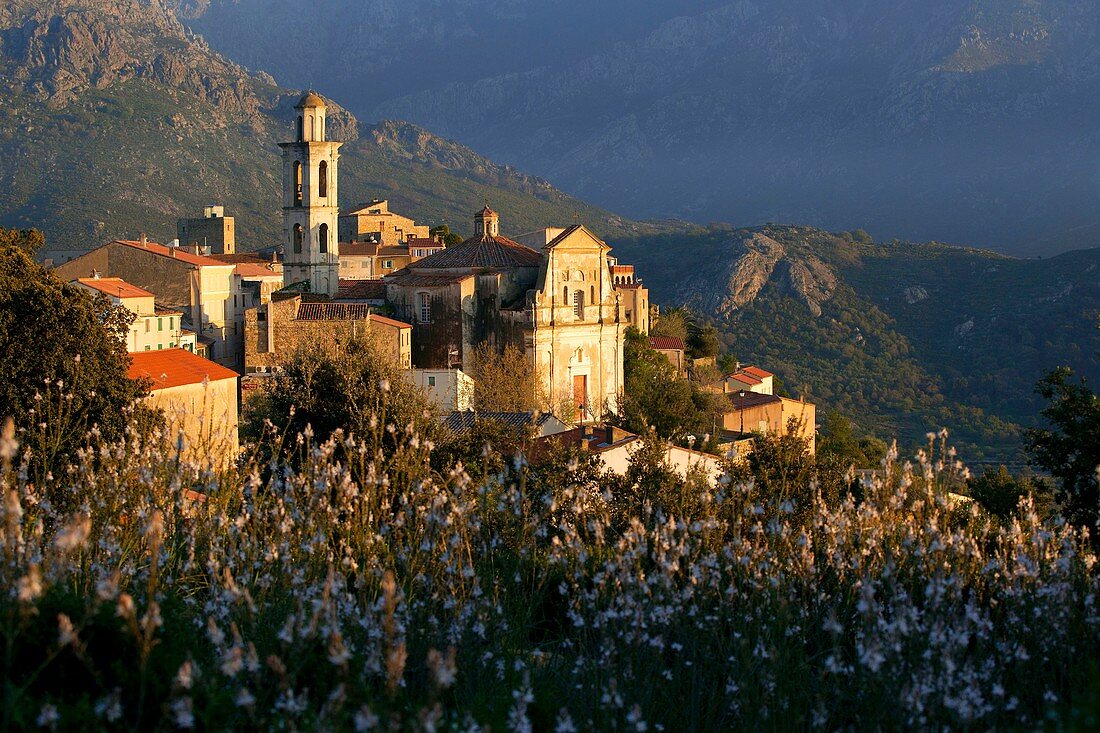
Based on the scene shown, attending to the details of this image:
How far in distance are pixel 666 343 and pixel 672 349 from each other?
0.47 m

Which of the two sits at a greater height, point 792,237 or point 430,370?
point 792,237

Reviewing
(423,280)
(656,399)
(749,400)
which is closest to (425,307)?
(423,280)

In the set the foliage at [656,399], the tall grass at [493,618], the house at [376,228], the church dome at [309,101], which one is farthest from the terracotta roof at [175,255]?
the tall grass at [493,618]

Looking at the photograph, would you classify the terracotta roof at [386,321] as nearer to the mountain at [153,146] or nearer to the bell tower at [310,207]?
the bell tower at [310,207]

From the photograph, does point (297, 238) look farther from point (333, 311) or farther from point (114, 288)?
point (114, 288)

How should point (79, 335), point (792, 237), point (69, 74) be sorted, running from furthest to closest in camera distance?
point (792, 237) < point (69, 74) < point (79, 335)

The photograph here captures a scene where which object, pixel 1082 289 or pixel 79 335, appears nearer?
pixel 79 335

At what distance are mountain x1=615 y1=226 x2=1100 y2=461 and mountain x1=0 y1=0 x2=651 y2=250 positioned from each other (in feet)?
51.8

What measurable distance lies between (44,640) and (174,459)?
2.71 m

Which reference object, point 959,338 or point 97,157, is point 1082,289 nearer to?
point 959,338

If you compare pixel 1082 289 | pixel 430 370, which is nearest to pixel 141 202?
pixel 430 370

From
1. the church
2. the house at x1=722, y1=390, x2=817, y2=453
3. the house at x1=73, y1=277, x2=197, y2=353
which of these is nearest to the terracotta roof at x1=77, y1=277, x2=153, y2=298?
the house at x1=73, y1=277, x2=197, y2=353

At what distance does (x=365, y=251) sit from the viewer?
232 ft

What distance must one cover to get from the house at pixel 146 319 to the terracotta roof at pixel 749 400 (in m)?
19.5
